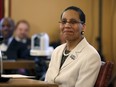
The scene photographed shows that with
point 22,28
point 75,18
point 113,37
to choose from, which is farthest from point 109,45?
point 75,18

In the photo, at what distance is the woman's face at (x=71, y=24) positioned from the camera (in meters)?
2.14

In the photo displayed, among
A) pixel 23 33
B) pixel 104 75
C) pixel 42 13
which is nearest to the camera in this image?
pixel 104 75

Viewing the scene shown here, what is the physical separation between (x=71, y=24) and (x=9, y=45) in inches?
104

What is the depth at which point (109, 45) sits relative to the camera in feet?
19.9

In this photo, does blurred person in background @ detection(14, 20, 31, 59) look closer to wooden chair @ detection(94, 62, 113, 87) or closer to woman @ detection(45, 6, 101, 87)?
woman @ detection(45, 6, 101, 87)

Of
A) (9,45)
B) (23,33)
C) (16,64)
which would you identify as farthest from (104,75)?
(23,33)

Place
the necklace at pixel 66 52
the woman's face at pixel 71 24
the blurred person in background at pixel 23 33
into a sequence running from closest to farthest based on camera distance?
the woman's face at pixel 71 24, the necklace at pixel 66 52, the blurred person in background at pixel 23 33

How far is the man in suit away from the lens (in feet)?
15.0

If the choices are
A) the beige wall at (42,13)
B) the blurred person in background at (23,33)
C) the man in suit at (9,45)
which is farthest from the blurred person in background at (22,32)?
the beige wall at (42,13)

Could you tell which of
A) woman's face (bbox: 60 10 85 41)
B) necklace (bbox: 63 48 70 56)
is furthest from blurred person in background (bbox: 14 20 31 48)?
woman's face (bbox: 60 10 85 41)

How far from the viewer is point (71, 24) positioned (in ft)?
7.04

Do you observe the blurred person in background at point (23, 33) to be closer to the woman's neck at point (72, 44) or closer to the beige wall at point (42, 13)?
the beige wall at point (42, 13)

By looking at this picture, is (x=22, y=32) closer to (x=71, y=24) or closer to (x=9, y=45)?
(x=9, y=45)

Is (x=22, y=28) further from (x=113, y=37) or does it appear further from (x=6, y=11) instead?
(x=113, y=37)
